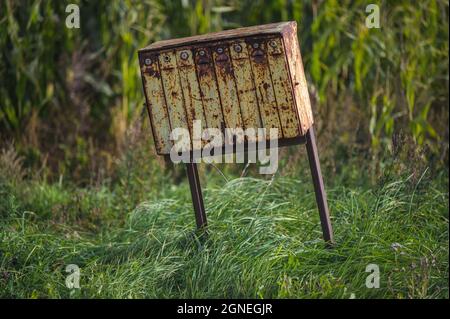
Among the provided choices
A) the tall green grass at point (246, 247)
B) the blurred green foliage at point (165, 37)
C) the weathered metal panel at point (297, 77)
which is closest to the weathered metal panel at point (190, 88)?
the weathered metal panel at point (297, 77)

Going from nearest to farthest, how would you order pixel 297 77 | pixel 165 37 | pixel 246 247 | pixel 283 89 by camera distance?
pixel 283 89
pixel 297 77
pixel 246 247
pixel 165 37

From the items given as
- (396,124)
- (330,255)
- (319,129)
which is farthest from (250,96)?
(396,124)

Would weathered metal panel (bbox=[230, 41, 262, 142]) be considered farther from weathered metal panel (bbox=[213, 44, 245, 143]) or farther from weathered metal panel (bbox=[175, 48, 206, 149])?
weathered metal panel (bbox=[175, 48, 206, 149])

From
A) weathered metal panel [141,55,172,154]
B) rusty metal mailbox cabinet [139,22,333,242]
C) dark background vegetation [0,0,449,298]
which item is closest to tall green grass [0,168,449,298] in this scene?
dark background vegetation [0,0,449,298]

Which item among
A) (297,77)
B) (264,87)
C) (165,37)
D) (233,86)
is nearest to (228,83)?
(233,86)

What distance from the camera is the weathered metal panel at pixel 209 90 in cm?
357

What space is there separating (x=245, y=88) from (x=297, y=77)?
0.81 feet

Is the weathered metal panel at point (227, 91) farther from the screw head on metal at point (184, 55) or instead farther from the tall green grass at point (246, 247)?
the tall green grass at point (246, 247)

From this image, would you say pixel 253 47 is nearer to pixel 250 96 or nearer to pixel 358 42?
pixel 250 96

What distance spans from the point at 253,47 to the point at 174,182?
7.27 ft

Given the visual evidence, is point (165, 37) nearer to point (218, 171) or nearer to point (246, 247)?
point (218, 171)

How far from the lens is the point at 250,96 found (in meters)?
3.55

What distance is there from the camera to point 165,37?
234 inches

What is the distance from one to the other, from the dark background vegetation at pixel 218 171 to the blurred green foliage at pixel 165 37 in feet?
0.05
